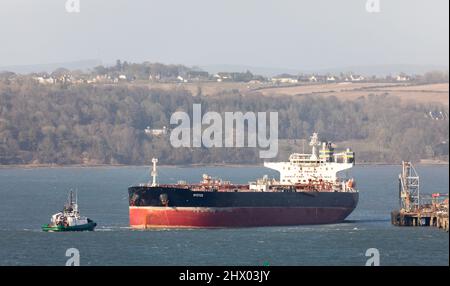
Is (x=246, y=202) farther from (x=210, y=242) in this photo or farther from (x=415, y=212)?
(x=415, y=212)

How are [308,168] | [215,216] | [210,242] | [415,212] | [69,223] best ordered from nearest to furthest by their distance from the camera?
[210,242]
[69,223]
[215,216]
[415,212]
[308,168]

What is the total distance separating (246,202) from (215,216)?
207 cm

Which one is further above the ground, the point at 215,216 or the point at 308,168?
the point at 308,168

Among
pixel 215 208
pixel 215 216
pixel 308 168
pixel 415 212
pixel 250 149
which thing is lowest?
pixel 250 149

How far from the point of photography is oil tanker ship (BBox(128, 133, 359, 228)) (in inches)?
3302

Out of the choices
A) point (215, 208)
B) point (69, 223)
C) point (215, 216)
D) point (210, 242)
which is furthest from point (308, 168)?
point (210, 242)

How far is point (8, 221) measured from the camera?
9069 centimetres

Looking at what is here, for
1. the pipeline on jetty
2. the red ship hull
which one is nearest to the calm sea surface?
the red ship hull

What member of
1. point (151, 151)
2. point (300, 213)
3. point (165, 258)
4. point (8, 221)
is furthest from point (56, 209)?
point (151, 151)

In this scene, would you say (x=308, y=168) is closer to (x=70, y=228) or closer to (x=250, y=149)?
(x=70, y=228)

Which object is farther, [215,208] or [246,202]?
[246,202]

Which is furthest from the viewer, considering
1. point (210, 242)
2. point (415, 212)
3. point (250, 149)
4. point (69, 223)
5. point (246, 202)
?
point (250, 149)

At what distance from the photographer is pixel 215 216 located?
84.8m
